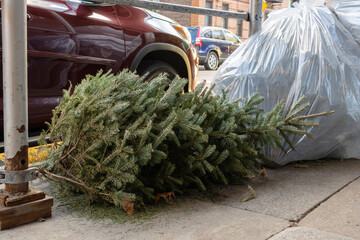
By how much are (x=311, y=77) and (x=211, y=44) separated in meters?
16.1

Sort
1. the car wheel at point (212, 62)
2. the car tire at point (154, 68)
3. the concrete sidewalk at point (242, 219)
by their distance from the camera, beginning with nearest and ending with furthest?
the concrete sidewalk at point (242, 219) < the car tire at point (154, 68) < the car wheel at point (212, 62)

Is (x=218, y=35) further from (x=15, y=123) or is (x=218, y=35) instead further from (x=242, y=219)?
(x=15, y=123)

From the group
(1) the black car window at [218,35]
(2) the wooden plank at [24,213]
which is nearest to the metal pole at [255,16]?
(2) the wooden plank at [24,213]

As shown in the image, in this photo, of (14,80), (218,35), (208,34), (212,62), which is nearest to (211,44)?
(208,34)

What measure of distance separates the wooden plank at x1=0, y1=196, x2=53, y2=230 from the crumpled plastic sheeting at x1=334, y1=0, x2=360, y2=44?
3.15m

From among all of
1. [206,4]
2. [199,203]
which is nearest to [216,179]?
[199,203]

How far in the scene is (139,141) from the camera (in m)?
2.59

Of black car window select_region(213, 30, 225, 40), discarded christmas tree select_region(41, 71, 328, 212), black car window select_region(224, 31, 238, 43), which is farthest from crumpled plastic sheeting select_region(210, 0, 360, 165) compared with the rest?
black car window select_region(224, 31, 238, 43)

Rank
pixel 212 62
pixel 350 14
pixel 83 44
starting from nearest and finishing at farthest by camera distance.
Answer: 1. pixel 83 44
2. pixel 350 14
3. pixel 212 62

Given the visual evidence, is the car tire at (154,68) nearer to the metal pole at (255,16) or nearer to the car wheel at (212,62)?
the metal pole at (255,16)

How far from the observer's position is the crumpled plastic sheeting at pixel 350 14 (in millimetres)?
4031

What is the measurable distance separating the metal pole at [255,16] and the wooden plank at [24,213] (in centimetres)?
282

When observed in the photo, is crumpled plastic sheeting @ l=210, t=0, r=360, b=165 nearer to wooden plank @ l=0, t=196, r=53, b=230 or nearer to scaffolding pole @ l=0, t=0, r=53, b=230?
wooden plank @ l=0, t=196, r=53, b=230

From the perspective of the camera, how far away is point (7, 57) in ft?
7.59
